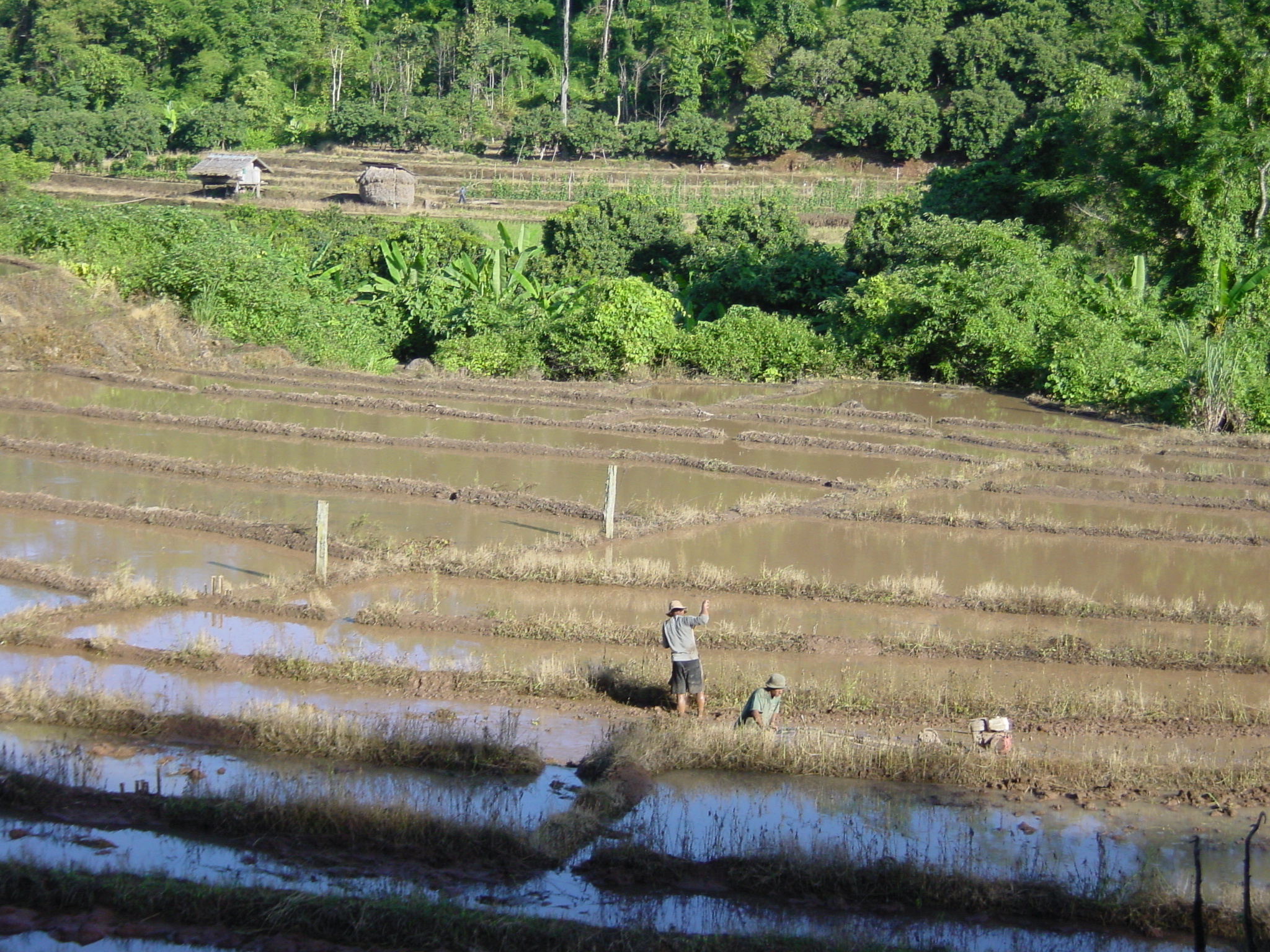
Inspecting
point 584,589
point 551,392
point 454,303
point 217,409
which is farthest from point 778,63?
point 584,589

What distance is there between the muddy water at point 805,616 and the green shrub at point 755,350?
505 inches

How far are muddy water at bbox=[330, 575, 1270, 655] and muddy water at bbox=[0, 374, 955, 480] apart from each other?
5202 mm

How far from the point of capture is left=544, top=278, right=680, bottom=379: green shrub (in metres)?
23.4

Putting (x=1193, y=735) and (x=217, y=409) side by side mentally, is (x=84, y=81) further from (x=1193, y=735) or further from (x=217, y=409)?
(x=1193, y=735)

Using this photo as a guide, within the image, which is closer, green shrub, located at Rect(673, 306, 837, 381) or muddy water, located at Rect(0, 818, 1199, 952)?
muddy water, located at Rect(0, 818, 1199, 952)

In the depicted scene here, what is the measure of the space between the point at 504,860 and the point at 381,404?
14323 millimetres

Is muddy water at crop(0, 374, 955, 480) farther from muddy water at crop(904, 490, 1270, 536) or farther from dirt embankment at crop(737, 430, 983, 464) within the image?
muddy water at crop(904, 490, 1270, 536)

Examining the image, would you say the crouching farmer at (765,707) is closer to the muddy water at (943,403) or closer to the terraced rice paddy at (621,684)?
the terraced rice paddy at (621,684)

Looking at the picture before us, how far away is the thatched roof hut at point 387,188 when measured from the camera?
3953 centimetres

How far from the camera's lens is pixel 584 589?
12062 millimetres

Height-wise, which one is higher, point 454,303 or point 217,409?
point 454,303

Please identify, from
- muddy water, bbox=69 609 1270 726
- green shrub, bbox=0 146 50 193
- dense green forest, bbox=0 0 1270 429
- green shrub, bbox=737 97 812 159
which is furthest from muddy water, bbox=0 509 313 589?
green shrub, bbox=737 97 812 159

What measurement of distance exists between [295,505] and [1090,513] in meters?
9.51

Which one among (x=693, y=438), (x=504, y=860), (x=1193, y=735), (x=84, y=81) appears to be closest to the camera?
(x=504, y=860)
